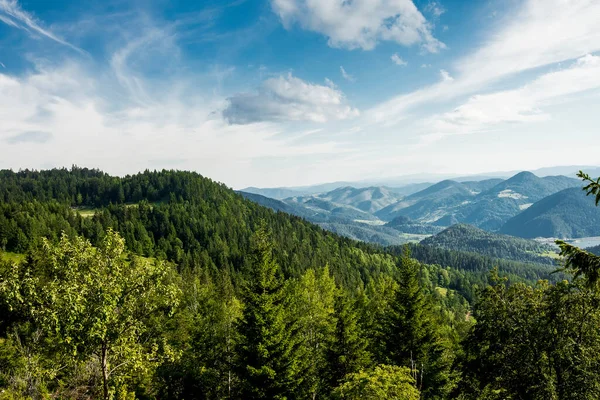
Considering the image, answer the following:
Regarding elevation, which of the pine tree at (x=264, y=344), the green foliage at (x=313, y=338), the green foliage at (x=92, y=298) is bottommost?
the green foliage at (x=313, y=338)

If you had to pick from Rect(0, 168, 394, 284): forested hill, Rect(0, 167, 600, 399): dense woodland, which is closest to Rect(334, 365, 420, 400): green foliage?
Rect(0, 167, 600, 399): dense woodland

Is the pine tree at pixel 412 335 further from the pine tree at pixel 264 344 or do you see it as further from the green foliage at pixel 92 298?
the green foliage at pixel 92 298

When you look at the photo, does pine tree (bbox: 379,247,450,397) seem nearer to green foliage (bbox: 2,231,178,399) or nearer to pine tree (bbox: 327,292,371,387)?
pine tree (bbox: 327,292,371,387)

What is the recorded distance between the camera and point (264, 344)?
32.4 meters

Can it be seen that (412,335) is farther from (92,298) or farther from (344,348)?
(92,298)

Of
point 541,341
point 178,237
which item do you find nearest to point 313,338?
point 541,341

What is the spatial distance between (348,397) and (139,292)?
52.6ft

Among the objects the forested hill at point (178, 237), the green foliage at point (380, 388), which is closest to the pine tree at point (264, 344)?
the green foliage at point (380, 388)

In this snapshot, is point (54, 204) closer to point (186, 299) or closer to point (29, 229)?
point (29, 229)

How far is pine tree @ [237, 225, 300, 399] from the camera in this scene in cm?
3231

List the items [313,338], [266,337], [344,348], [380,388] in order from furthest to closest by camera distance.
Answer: [313,338], [344,348], [266,337], [380,388]

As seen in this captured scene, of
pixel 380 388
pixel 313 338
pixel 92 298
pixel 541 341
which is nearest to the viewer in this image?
pixel 92 298

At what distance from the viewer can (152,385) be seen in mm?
42875

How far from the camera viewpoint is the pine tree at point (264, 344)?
32312 mm
